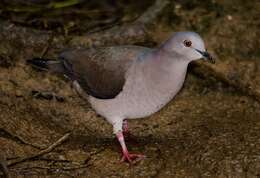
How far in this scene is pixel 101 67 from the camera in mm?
5113

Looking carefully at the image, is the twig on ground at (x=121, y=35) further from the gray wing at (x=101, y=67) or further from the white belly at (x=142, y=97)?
the white belly at (x=142, y=97)

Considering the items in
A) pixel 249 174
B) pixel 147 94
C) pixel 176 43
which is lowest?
pixel 249 174

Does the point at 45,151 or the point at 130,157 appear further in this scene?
the point at 130,157

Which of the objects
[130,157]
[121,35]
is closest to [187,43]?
[130,157]

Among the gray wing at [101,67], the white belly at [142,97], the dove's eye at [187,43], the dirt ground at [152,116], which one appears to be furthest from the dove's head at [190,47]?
the dirt ground at [152,116]

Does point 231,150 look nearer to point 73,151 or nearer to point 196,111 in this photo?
point 196,111

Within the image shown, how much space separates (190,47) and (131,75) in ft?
1.59

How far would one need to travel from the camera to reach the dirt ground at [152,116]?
4879 millimetres

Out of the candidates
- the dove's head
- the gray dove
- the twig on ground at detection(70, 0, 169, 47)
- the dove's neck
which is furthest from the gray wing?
the twig on ground at detection(70, 0, 169, 47)

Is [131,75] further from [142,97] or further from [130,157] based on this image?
[130,157]

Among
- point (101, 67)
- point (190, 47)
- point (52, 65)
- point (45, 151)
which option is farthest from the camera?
point (52, 65)

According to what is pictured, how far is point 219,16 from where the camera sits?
6.89 meters

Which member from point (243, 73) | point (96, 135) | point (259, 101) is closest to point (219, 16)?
point (243, 73)

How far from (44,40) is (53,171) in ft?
6.74
